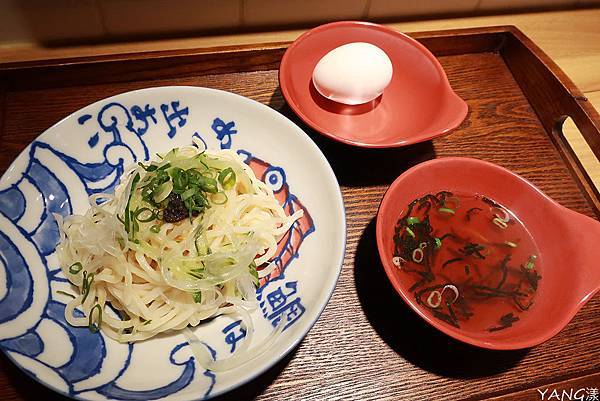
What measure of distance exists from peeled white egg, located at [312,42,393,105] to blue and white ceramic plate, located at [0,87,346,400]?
34 cm

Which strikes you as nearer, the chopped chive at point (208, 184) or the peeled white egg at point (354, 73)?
the chopped chive at point (208, 184)

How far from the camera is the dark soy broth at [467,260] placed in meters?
1.40

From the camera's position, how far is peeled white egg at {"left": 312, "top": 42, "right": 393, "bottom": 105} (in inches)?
68.2

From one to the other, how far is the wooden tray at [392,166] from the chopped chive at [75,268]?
0.26m

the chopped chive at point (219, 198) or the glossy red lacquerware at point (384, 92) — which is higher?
the glossy red lacquerware at point (384, 92)

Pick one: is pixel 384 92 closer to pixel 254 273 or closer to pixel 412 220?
pixel 412 220

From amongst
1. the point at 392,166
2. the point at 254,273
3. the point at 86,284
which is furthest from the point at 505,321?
the point at 86,284

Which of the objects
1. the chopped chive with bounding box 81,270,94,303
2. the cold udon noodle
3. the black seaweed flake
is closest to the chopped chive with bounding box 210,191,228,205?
the cold udon noodle

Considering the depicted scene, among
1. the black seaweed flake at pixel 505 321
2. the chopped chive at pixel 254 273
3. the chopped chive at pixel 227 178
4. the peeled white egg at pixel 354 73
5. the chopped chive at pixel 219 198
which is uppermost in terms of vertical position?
the peeled white egg at pixel 354 73

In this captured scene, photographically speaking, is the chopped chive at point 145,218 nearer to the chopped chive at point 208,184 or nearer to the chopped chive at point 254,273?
the chopped chive at point 208,184

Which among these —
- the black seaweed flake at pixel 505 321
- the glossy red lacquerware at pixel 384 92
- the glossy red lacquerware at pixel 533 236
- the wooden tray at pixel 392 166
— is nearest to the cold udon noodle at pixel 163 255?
the wooden tray at pixel 392 166

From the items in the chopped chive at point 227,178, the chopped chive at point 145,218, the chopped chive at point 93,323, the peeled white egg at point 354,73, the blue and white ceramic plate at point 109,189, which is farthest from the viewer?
the peeled white egg at point 354,73

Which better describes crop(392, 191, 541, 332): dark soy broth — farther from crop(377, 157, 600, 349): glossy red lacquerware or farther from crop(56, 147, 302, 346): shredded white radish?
crop(56, 147, 302, 346): shredded white radish

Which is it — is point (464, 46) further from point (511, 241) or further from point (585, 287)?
point (585, 287)
